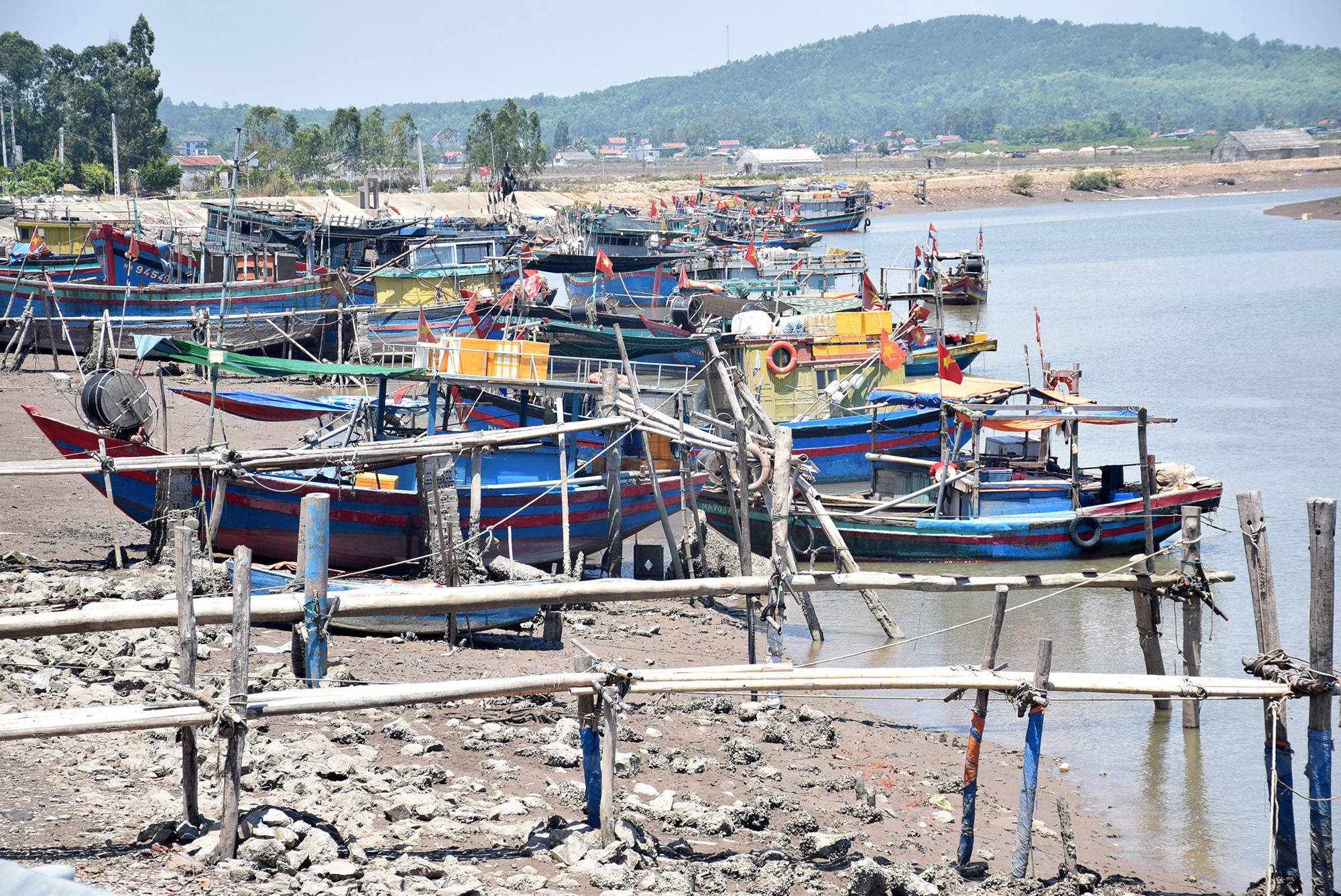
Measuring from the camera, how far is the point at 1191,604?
984cm

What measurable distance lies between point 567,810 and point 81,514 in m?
10.8

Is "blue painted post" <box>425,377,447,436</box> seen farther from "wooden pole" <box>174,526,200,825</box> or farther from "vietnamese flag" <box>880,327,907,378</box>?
"wooden pole" <box>174,526,200,825</box>

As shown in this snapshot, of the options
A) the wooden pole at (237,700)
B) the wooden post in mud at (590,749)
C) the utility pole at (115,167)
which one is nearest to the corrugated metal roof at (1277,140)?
the utility pole at (115,167)

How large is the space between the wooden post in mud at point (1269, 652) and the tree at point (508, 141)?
77868 millimetres

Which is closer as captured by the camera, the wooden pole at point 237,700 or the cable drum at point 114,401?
the wooden pole at point 237,700

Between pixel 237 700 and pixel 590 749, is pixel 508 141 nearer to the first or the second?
pixel 590 749

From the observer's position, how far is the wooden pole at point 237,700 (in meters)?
6.02

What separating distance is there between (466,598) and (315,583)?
3.58 ft

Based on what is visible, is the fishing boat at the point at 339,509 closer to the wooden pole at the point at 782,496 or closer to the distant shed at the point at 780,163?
the wooden pole at the point at 782,496

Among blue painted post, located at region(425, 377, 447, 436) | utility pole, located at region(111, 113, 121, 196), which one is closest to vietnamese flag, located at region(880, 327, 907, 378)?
blue painted post, located at region(425, 377, 447, 436)

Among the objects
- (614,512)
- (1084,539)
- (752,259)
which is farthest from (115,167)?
(1084,539)

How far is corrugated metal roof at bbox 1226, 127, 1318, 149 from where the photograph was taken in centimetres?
11800

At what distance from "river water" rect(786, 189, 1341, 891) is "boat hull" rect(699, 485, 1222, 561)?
23 cm

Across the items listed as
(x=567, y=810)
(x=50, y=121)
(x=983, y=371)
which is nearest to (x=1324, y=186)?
(x=983, y=371)
